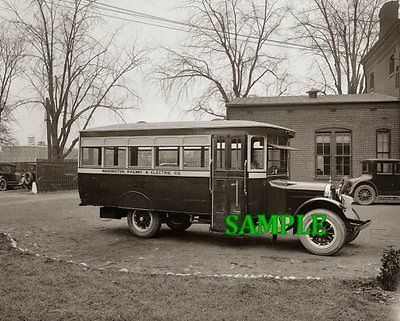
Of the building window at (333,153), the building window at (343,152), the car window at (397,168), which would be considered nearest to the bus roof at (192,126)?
the car window at (397,168)

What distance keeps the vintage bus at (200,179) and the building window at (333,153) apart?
39.2 ft

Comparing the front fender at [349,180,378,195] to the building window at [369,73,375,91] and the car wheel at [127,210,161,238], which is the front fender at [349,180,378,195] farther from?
the building window at [369,73,375,91]

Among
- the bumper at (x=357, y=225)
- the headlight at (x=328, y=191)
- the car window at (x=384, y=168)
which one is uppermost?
the car window at (x=384, y=168)

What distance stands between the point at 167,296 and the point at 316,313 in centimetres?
176

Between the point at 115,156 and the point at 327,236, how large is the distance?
509 cm

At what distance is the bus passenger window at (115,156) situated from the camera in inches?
397

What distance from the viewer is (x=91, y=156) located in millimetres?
10531

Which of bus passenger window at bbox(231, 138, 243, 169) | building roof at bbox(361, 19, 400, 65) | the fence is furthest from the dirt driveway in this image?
building roof at bbox(361, 19, 400, 65)

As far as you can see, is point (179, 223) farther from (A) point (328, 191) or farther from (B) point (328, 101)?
(B) point (328, 101)

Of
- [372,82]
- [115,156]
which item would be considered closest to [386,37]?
[372,82]

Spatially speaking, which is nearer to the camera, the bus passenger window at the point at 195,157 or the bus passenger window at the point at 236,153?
the bus passenger window at the point at 236,153

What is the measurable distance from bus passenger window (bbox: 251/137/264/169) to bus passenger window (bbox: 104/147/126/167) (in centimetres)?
316

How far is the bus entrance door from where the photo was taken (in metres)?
8.55

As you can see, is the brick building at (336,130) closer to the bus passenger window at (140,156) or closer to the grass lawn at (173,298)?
the bus passenger window at (140,156)
